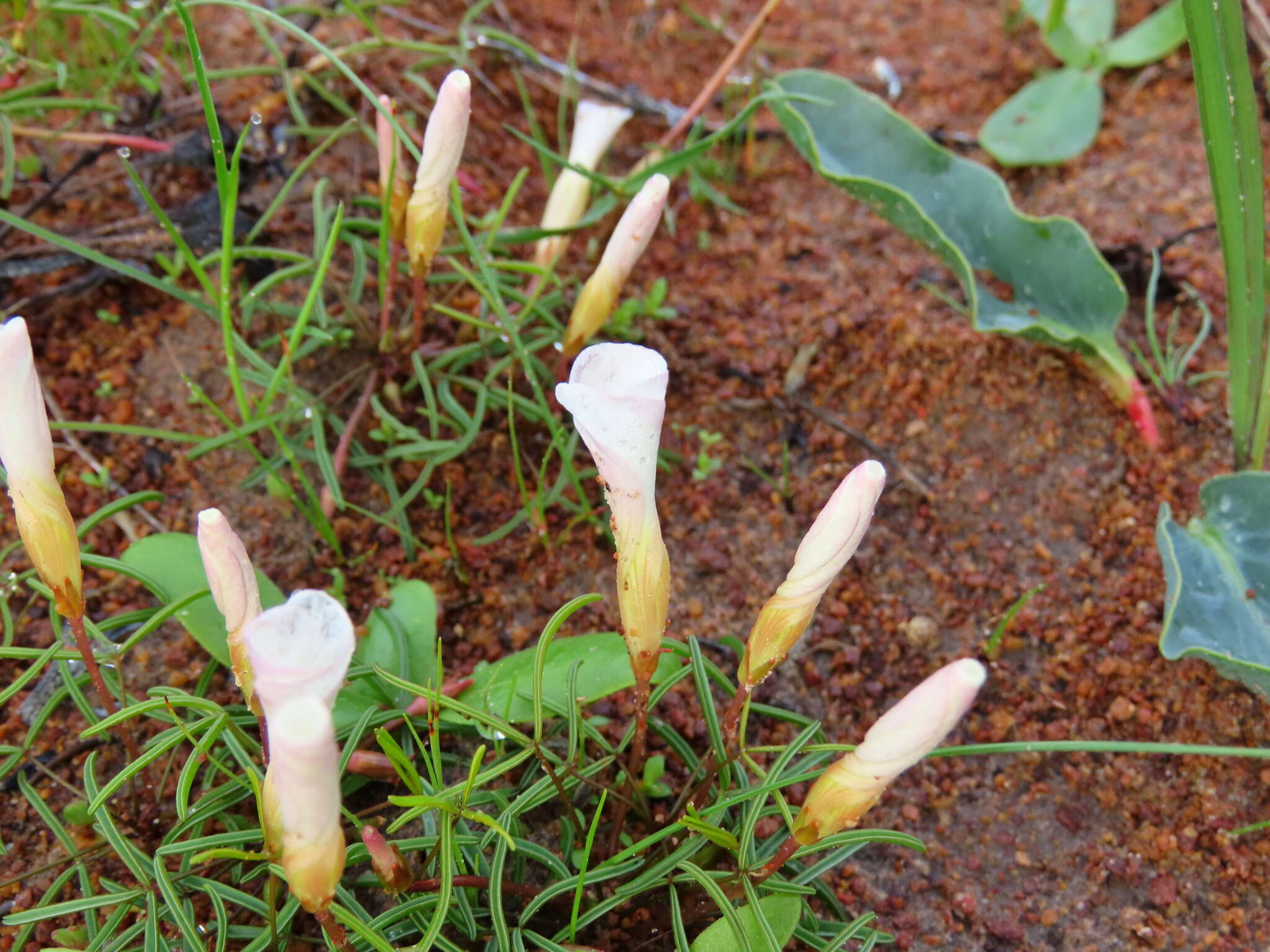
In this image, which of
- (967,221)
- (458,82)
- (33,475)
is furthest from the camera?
(967,221)

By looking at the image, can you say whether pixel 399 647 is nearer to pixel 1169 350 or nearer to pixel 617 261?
pixel 617 261

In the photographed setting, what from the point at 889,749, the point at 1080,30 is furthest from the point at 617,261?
the point at 1080,30

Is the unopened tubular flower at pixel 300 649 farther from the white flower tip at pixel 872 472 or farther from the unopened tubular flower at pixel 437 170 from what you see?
the unopened tubular flower at pixel 437 170

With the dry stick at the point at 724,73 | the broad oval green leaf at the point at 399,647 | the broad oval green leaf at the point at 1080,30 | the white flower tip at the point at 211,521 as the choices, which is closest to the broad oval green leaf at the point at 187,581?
the broad oval green leaf at the point at 399,647

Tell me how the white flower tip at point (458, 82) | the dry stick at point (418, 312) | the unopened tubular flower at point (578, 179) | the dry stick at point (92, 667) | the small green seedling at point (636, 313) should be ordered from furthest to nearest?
the small green seedling at point (636, 313), the unopened tubular flower at point (578, 179), the dry stick at point (418, 312), the white flower tip at point (458, 82), the dry stick at point (92, 667)

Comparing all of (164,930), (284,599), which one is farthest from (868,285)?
(164,930)

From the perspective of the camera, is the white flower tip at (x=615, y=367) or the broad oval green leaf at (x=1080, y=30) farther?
the broad oval green leaf at (x=1080, y=30)
